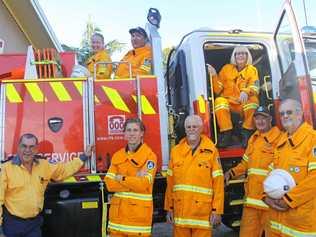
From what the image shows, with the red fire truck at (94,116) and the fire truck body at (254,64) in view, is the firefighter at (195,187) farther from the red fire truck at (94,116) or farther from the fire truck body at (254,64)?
the fire truck body at (254,64)

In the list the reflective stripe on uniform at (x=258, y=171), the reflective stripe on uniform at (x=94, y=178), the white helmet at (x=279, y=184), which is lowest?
the white helmet at (x=279, y=184)

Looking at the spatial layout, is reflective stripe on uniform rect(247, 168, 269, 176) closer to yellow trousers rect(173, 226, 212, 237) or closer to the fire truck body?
the fire truck body

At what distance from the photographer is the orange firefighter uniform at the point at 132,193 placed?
3.90 meters

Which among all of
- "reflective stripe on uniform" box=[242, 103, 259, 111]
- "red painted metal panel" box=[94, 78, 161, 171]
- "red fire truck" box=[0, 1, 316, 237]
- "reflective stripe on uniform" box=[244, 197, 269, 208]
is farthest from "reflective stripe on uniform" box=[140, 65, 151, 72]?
"reflective stripe on uniform" box=[244, 197, 269, 208]

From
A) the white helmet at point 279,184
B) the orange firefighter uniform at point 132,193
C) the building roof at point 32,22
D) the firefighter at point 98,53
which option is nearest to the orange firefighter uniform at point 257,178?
the white helmet at point 279,184

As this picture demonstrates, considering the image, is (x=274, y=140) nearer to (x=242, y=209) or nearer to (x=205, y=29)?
(x=242, y=209)

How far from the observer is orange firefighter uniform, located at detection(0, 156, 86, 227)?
3.97m

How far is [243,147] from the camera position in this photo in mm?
5102

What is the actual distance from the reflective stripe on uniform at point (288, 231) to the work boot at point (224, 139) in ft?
4.82

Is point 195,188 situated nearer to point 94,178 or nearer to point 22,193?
point 94,178

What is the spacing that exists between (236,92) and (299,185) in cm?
194

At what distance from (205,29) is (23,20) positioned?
732 cm

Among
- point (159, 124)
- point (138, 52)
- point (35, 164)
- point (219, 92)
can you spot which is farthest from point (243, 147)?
point (35, 164)

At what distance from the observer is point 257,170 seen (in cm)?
440
